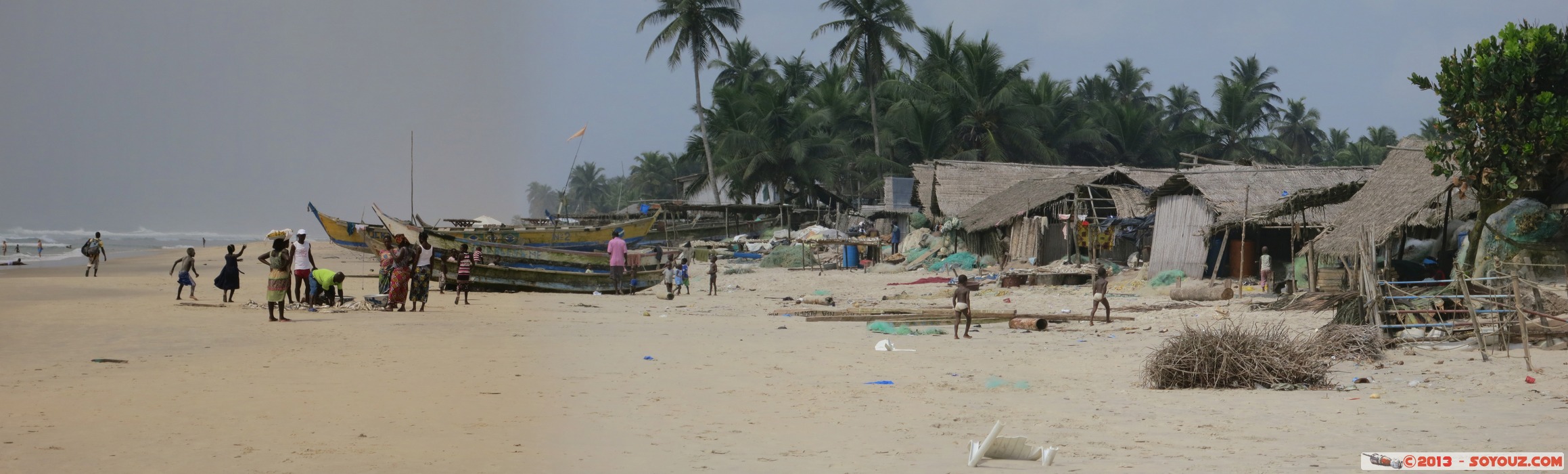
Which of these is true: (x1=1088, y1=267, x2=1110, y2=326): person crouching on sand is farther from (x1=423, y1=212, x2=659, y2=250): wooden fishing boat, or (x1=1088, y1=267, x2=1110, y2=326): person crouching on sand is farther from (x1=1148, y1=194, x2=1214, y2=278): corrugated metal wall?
(x1=423, y1=212, x2=659, y2=250): wooden fishing boat

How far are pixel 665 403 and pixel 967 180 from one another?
998 inches

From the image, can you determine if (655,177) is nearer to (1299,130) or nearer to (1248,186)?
(1299,130)

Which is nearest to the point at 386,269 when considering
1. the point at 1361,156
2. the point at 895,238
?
the point at 895,238

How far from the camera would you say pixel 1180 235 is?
2098 centimetres

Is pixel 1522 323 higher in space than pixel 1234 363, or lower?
higher

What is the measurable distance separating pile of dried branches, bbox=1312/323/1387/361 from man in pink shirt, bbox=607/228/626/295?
521 inches

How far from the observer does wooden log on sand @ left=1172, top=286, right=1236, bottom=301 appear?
663 inches

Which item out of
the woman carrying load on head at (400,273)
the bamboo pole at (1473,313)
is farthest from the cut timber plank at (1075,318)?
the woman carrying load on head at (400,273)

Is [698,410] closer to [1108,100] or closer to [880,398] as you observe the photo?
[880,398]

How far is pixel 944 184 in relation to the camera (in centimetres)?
3145

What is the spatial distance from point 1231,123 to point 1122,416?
49773 millimetres

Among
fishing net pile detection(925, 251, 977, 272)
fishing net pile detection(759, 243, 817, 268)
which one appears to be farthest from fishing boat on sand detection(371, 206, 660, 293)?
fishing net pile detection(759, 243, 817, 268)

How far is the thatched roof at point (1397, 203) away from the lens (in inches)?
540

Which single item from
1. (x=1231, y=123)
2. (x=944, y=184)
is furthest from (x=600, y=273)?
(x=1231, y=123)
